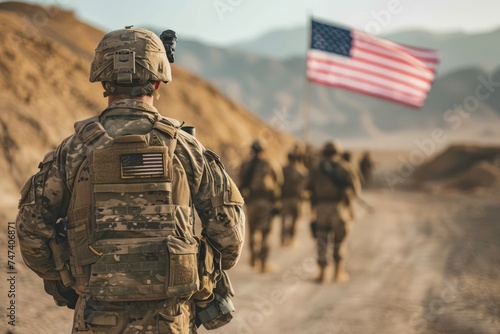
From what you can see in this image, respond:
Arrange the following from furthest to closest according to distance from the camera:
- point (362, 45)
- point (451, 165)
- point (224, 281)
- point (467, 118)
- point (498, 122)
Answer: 1. point (467, 118)
2. point (498, 122)
3. point (451, 165)
4. point (362, 45)
5. point (224, 281)

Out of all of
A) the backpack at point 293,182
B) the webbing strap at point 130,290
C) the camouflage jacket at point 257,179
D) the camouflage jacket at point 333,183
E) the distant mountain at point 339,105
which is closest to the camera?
the webbing strap at point 130,290

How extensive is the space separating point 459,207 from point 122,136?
21.9 meters

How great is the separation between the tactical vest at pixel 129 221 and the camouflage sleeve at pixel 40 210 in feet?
Result: 0.33

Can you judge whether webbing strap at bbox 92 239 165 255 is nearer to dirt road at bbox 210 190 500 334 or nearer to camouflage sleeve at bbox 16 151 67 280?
Result: camouflage sleeve at bbox 16 151 67 280

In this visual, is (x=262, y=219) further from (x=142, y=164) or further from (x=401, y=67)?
(x=142, y=164)

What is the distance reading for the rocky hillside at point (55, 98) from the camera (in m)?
16.2

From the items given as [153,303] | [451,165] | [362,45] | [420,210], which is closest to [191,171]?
[153,303]

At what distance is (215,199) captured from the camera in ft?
12.7

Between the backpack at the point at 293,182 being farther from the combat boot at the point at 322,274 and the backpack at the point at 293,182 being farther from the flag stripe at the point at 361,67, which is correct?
the combat boot at the point at 322,274

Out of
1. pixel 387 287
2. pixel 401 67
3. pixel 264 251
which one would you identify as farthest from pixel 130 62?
pixel 401 67

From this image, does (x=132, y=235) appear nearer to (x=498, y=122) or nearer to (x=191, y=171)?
(x=191, y=171)

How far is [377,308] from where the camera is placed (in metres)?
9.70

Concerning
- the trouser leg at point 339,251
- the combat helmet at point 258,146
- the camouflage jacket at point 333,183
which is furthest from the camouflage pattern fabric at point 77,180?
the combat helmet at point 258,146

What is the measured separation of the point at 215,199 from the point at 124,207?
49 cm
